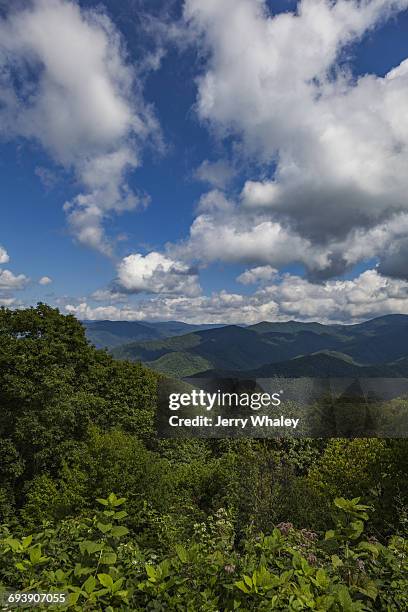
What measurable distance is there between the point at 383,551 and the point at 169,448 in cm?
2469

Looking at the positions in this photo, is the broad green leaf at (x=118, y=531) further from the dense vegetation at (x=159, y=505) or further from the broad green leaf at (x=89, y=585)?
the broad green leaf at (x=89, y=585)

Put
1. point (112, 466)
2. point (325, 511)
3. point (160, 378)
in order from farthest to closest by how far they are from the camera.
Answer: point (160, 378), point (112, 466), point (325, 511)

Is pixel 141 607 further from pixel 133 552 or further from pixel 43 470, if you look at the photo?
pixel 43 470

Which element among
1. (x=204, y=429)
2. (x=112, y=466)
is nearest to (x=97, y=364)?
(x=204, y=429)

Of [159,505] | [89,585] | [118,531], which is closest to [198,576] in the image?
[118,531]

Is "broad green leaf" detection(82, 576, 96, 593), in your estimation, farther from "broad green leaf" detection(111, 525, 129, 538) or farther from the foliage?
"broad green leaf" detection(111, 525, 129, 538)

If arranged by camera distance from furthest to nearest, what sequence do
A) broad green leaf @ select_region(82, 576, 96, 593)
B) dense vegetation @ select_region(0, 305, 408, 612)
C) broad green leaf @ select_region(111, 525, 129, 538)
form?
1. broad green leaf @ select_region(111, 525, 129, 538)
2. dense vegetation @ select_region(0, 305, 408, 612)
3. broad green leaf @ select_region(82, 576, 96, 593)

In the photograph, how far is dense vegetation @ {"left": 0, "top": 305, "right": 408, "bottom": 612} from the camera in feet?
7.53

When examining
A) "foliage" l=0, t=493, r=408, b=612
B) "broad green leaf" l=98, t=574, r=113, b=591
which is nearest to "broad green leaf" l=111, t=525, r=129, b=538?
"foliage" l=0, t=493, r=408, b=612

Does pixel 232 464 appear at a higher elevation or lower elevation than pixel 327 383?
lower

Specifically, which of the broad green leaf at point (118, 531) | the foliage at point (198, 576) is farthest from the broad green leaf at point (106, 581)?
the broad green leaf at point (118, 531)

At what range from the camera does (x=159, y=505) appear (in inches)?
544

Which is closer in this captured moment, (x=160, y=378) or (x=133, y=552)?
(x=133, y=552)

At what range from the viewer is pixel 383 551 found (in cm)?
273
